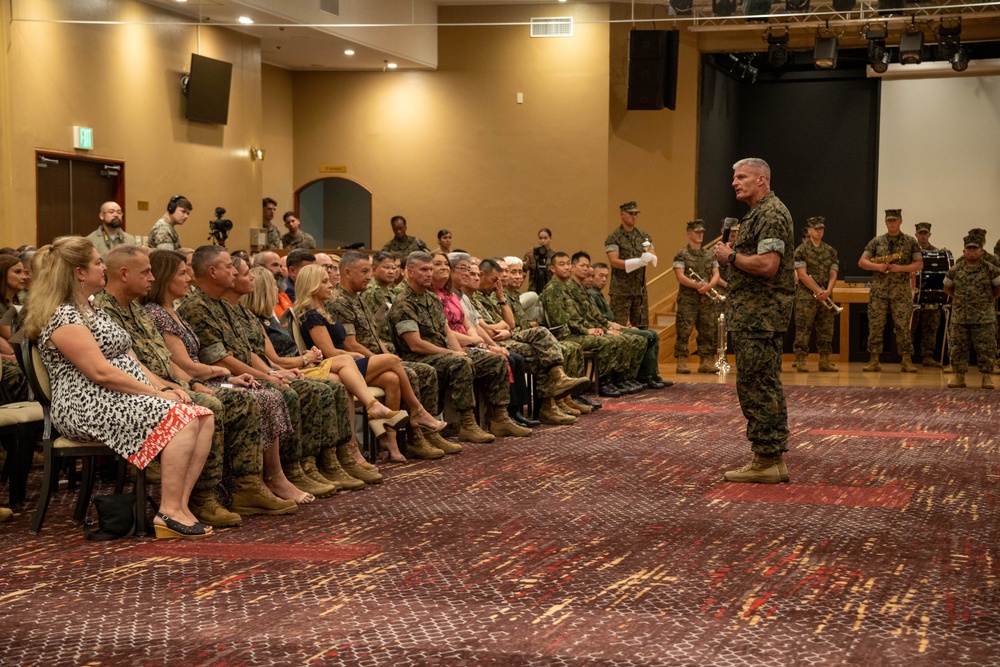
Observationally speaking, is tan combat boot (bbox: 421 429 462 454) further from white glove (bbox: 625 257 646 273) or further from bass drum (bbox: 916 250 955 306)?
bass drum (bbox: 916 250 955 306)

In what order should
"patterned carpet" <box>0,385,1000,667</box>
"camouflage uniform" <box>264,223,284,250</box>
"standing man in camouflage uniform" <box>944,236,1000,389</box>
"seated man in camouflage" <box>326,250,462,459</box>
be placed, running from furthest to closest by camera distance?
1. "camouflage uniform" <box>264,223,284,250</box>
2. "standing man in camouflage uniform" <box>944,236,1000,389</box>
3. "seated man in camouflage" <box>326,250,462,459</box>
4. "patterned carpet" <box>0,385,1000,667</box>

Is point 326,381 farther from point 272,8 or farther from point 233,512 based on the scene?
point 272,8

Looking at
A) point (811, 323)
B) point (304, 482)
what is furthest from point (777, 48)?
point (304, 482)

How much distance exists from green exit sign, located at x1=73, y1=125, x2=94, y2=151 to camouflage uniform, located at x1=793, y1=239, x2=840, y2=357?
693 cm

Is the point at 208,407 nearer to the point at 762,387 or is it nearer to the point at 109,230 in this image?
the point at 762,387

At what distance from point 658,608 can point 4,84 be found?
7.92 metres

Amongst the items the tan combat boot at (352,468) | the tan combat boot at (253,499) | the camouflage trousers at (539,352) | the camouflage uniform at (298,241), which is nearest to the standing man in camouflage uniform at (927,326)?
the camouflage trousers at (539,352)

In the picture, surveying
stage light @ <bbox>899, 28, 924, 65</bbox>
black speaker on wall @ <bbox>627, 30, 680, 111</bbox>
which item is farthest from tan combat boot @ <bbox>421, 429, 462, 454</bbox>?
stage light @ <bbox>899, 28, 924, 65</bbox>

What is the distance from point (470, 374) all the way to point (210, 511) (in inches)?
100

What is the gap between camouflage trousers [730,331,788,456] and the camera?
543 cm

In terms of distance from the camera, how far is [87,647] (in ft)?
9.85

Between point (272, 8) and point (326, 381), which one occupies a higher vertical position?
point (272, 8)

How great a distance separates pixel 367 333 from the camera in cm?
646

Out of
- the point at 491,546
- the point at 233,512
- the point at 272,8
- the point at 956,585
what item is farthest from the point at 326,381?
the point at 272,8
